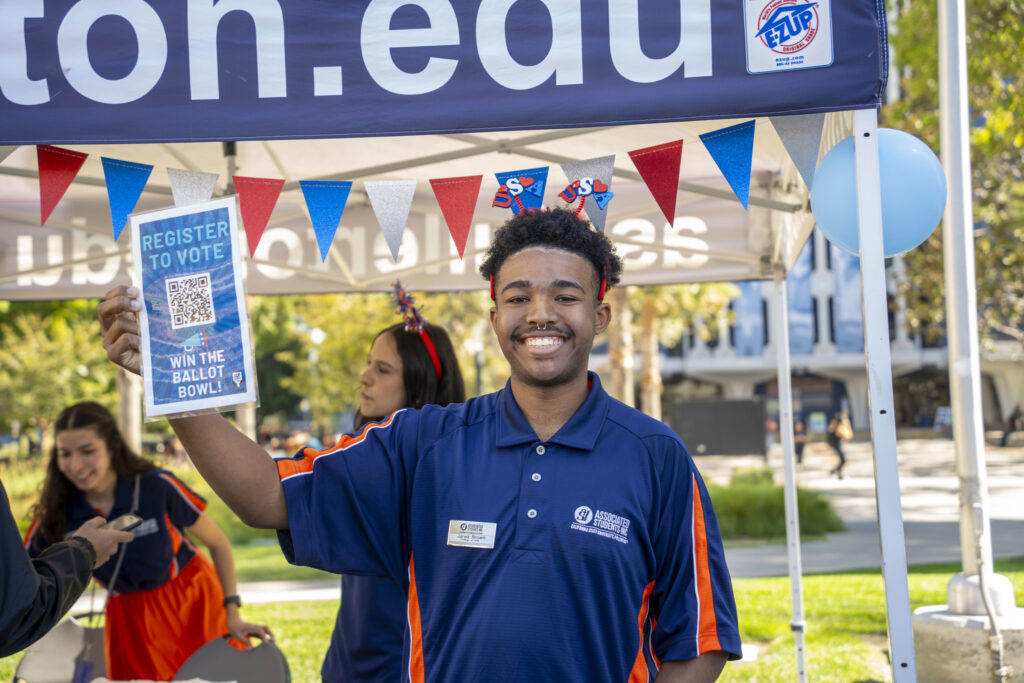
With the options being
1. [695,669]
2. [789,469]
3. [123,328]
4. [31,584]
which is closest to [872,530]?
[789,469]

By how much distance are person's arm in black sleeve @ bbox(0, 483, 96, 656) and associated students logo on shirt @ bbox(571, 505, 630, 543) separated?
3.91 feet

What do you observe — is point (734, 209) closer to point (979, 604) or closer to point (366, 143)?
point (366, 143)

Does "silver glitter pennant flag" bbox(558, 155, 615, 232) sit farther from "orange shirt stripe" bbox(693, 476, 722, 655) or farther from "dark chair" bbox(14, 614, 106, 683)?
"dark chair" bbox(14, 614, 106, 683)

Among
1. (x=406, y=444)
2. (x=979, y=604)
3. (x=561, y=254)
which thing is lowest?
(x=979, y=604)

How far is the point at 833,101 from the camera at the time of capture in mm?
2393

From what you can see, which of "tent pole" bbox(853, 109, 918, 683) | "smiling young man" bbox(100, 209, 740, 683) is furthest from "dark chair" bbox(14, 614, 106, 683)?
"tent pole" bbox(853, 109, 918, 683)

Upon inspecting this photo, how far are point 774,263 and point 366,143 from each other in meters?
2.43

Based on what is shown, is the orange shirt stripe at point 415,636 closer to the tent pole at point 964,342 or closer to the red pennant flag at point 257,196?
the red pennant flag at point 257,196

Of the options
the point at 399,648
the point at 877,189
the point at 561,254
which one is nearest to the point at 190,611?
the point at 399,648

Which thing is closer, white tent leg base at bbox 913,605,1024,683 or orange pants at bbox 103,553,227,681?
orange pants at bbox 103,553,227,681

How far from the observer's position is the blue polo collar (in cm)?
188

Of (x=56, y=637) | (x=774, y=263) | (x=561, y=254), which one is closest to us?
(x=561, y=254)

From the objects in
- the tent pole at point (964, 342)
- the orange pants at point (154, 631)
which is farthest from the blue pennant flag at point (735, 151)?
the orange pants at point (154, 631)

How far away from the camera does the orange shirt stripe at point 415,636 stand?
189 cm
